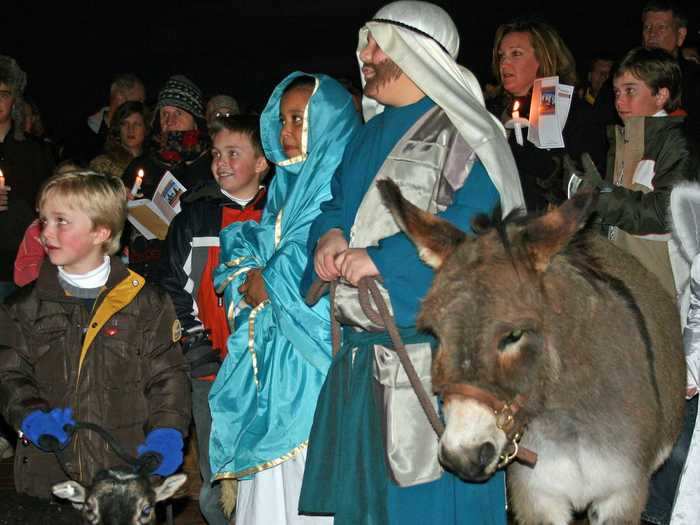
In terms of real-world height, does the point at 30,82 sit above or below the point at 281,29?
below

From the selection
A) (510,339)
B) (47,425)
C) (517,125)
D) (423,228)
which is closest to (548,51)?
(517,125)

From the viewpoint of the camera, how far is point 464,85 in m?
4.13

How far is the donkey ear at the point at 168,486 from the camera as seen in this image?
3666 millimetres

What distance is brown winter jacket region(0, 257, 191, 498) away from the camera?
4074 millimetres

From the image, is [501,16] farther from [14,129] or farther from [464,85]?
[464,85]

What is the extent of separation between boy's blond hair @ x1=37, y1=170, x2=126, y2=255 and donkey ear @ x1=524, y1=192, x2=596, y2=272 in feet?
6.45

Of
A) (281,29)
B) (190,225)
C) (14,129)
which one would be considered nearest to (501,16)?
(281,29)

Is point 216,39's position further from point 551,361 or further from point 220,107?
point 551,361

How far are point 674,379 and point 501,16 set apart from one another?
1180 centimetres

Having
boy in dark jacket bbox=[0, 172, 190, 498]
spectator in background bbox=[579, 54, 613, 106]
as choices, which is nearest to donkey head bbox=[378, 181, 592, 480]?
boy in dark jacket bbox=[0, 172, 190, 498]

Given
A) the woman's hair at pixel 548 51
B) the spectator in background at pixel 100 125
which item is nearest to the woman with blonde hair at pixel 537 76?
the woman's hair at pixel 548 51

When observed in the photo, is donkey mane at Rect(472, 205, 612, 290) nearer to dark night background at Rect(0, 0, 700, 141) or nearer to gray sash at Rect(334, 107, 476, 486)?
gray sash at Rect(334, 107, 476, 486)

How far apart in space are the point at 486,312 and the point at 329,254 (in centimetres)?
82

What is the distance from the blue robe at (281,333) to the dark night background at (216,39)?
9.67 meters
